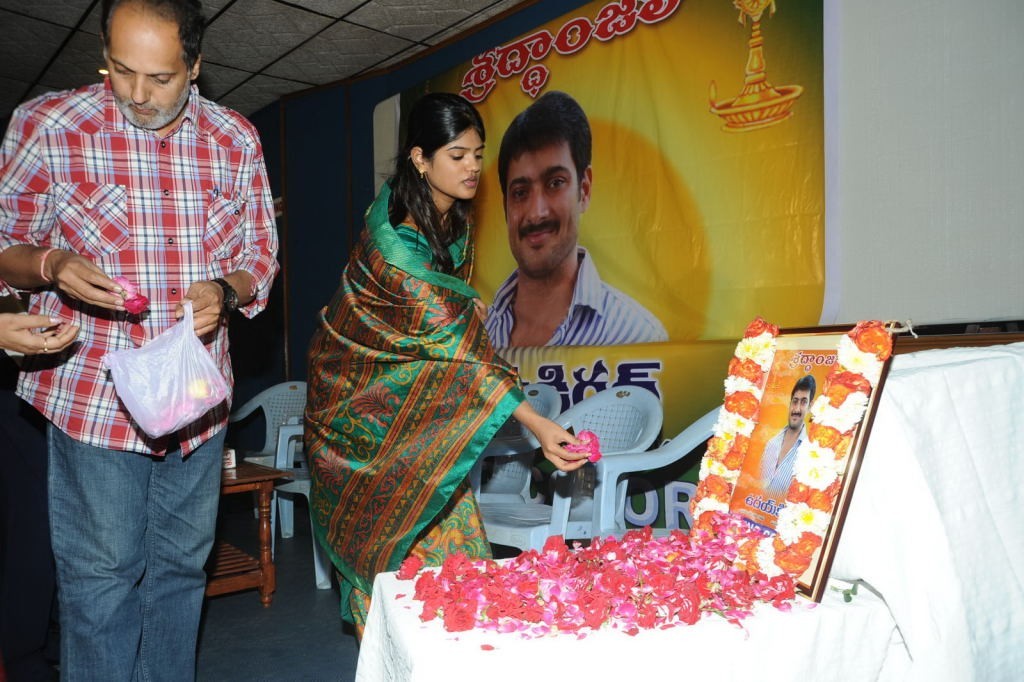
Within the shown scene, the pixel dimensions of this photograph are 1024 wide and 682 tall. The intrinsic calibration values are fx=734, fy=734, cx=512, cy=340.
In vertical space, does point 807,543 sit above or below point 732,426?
below

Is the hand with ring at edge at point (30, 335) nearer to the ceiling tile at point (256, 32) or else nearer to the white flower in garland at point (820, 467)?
the white flower in garland at point (820, 467)

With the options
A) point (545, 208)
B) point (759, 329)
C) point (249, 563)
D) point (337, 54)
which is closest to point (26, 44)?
point (337, 54)

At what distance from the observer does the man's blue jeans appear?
128 centimetres

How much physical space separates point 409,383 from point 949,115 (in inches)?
69.1

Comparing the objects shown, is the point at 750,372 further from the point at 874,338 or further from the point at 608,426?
the point at 608,426

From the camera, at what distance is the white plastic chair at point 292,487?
124 inches

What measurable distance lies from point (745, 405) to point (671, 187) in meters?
1.88

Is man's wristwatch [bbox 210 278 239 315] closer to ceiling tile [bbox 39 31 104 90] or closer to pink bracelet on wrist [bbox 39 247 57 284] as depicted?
pink bracelet on wrist [bbox 39 247 57 284]

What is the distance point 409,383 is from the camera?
68.3 inches

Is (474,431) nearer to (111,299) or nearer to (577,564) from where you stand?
(577,564)

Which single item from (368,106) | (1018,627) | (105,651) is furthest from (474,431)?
(368,106)

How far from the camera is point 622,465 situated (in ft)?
8.10

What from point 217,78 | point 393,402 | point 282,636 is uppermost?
point 217,78

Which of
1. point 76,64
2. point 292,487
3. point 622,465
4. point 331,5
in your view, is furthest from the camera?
point 76,64
